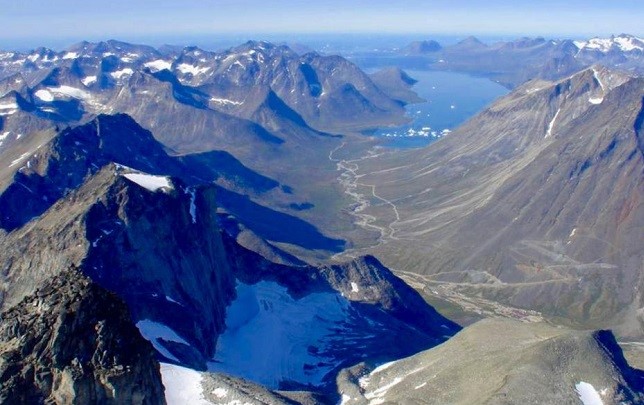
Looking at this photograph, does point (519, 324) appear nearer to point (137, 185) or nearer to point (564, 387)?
point (564, 387)

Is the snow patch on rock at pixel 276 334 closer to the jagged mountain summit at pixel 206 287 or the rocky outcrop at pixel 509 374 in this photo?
the jagged mountain summit at pixel 206 287

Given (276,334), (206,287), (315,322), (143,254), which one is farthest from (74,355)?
(315,322)

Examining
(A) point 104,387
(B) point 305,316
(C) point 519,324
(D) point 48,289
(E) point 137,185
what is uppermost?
(D) point 48,289

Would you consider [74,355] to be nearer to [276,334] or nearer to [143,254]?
[143,254]

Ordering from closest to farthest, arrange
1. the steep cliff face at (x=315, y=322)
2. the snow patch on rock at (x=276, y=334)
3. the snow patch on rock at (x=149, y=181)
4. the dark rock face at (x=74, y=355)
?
1. the dark rock face at (x=74, y=355)
2. the snow patch on rock at (x=276, y=334)
3. the steep cliff face at (x=315, y=322)
4. the snow patch on rock at (x=149, y=181)

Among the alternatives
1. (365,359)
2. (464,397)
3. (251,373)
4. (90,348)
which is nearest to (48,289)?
(90,348)

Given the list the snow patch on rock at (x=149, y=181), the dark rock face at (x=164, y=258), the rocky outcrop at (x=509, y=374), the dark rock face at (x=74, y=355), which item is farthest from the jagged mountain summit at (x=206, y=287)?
the dark rock face at (x=74, y=355)

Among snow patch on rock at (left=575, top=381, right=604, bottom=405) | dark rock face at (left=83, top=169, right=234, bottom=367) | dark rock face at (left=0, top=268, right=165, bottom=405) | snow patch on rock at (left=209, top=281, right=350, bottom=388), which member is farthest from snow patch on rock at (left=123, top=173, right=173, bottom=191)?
dark rock face at (left=0, top=268, right=165, bottom=405)
